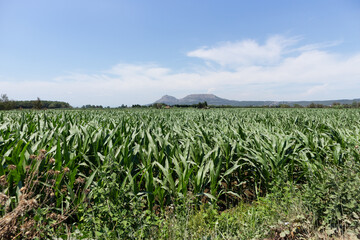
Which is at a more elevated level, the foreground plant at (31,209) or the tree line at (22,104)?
the tree line at (22,104)

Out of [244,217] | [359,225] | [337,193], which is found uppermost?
[337,193]

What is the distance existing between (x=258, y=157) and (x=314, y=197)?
1.14 meters

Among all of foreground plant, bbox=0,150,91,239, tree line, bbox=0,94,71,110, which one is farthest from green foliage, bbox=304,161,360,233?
tree line, bbox=0,94,71,110

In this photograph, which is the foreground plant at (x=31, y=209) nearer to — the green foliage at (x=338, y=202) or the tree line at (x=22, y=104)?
the green foliage at (x=338, y=202)

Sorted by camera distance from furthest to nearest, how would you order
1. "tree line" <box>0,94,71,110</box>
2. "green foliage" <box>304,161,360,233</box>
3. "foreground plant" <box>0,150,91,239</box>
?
"tree line" <box>0,94,71,110</box>
"green foliage" <box>304,161,360,233</box>
"foreground plant" <box>0,150,91,239</box>

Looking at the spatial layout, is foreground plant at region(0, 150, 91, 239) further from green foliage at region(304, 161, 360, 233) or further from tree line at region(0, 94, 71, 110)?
tree line at region(0, 94, 71, 110)

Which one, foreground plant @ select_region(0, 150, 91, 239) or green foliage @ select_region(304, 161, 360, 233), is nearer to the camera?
foreground plant @ select_region(0, 150, 91, 239)

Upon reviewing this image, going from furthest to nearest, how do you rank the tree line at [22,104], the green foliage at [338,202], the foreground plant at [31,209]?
the tree line at [22,104] < the green foliage at [338,202] < the foreground plant at [31,209]

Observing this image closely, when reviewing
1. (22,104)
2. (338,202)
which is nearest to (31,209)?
(338,202)

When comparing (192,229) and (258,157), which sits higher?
(258,157)

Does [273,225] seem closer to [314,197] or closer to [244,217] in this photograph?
[244,217]

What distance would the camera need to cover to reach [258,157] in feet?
11.5

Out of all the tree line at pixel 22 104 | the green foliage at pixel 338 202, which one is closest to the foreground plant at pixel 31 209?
the green foliage at pixel 338 202

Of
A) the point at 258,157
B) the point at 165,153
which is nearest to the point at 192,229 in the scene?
the point at 165,153
